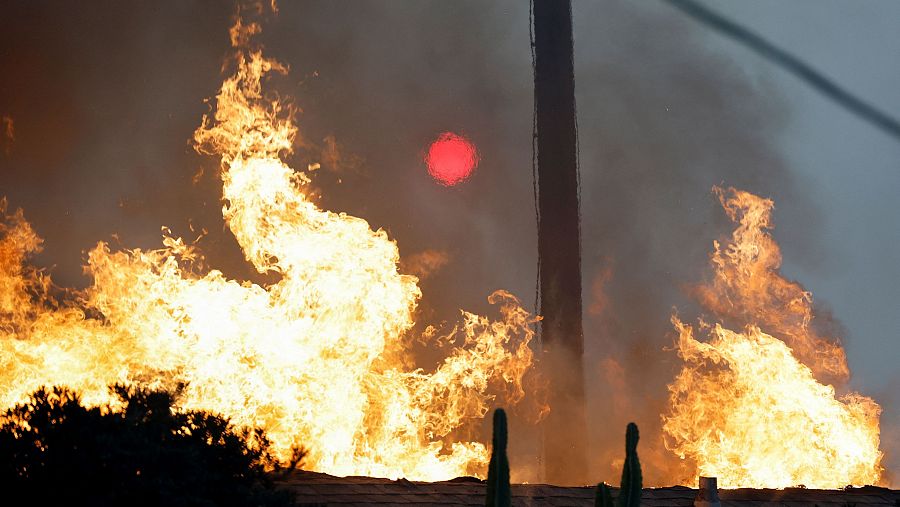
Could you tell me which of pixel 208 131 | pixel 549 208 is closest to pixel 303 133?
pixel 208 131

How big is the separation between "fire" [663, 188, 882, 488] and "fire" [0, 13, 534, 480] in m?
5.35

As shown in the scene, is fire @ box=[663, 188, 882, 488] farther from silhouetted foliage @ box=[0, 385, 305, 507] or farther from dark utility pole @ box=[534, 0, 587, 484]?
silhouetted foliage @ box=[0, 385, 305, 507]

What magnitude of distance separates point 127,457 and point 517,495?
5213mm

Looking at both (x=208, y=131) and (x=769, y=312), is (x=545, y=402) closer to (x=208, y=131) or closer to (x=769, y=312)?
(x=769, y=312)

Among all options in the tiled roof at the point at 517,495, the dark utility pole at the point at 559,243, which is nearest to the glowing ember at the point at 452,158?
the dark utility pole at the point at 559,243

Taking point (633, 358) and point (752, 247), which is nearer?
point (752, 247)

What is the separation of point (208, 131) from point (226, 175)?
1163 millimetres

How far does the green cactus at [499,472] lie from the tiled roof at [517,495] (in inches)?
81.4

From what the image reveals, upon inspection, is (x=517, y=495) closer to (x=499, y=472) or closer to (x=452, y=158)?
(x=499, y=472)

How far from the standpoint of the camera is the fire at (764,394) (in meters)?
18.0

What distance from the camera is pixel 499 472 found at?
9.23 m

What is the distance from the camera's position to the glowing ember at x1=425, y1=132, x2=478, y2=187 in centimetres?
2875

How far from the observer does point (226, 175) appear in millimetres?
18594

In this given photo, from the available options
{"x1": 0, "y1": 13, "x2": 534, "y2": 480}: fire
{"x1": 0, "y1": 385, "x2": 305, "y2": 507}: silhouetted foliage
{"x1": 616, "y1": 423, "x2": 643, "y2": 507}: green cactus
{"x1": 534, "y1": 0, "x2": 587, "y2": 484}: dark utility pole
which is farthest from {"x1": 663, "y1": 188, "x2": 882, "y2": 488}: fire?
{"x1": 0, "y1": 385, "x2": 305, "y2": 507}: silhouetted foliage
